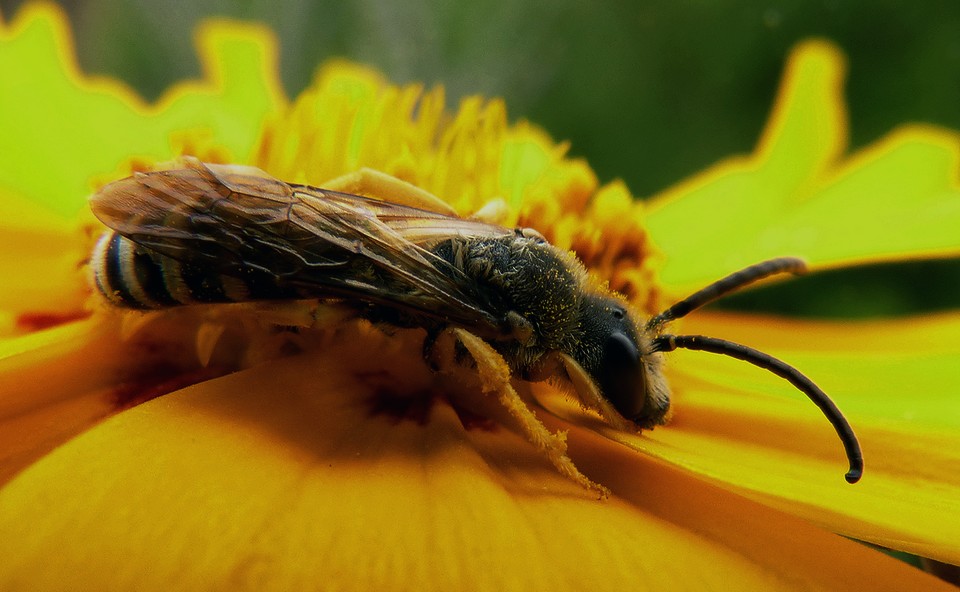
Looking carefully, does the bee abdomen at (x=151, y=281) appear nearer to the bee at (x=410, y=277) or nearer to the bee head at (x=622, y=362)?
the bee at (x=410, y=277)

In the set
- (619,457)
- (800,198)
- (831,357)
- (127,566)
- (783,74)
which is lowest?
(127,566)

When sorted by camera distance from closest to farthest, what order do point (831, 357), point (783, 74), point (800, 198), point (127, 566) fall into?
point (127, 566) < point (831, 357) < point (800, 198) < point (783, 74)

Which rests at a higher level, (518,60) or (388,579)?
(518,60)

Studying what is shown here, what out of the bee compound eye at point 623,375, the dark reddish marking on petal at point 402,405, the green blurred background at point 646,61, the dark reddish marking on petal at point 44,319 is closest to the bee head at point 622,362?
the bee compound eye at point 623,375

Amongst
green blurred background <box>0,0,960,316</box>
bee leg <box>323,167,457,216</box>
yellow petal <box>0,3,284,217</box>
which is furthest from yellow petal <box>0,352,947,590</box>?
green blurred background <box>0,0,960,316</box>

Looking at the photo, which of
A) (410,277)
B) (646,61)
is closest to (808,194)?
(646,61)

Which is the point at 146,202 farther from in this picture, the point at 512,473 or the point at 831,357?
the point at 831,357

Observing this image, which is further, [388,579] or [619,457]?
[619,457]

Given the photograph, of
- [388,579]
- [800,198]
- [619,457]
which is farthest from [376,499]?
[800,198]

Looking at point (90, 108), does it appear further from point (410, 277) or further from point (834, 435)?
point (834, 435)
